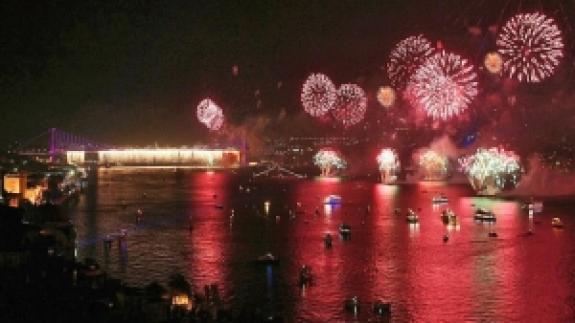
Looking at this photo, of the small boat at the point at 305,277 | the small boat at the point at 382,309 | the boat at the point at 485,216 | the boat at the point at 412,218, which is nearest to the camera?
the small boat at the point at 382,309

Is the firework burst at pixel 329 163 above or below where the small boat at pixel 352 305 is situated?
above

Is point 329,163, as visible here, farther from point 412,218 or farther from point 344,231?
point 344,231

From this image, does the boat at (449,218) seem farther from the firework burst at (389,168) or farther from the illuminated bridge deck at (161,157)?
the illuminated bridge deck at (161,157)

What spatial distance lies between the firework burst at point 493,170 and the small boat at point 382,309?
128 ft

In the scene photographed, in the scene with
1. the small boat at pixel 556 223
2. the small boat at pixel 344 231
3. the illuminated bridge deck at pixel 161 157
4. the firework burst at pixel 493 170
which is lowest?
the small boat at pixel 344 231

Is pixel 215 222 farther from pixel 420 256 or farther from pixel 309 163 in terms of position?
pixel 309 163

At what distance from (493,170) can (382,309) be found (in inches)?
1719

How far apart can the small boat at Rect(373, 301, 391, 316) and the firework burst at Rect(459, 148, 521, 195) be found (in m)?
39.0

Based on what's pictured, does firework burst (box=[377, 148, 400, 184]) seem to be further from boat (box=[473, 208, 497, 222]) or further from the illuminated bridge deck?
the illuminated bridge deck

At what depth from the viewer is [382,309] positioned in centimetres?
2522

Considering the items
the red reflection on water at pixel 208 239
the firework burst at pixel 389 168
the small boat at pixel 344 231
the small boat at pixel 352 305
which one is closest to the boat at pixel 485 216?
the small boat at pixel 344 231

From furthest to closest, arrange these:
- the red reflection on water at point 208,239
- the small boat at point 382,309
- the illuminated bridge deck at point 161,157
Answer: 1. the illuminated bridge deck at point 161,157
2. the red reflection on water at point 208,239
3. the small boat at point 382,309

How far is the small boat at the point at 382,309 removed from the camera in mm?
25109

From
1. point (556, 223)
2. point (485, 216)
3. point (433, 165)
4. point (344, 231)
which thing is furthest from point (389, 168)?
point (344, 231)
